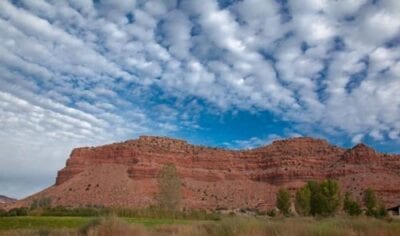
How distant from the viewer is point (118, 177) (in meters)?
115

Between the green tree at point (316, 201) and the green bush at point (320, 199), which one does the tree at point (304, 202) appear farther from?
the green tree at point (316, 201)

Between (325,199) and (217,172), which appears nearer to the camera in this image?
(325,199)

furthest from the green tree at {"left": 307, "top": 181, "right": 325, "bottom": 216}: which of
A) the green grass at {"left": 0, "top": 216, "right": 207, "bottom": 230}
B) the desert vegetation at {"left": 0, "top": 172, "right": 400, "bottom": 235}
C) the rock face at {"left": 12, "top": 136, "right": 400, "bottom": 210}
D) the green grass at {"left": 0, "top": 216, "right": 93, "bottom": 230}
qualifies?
the green grass at {"left": 0, "top": 216, "right": 93, "bottom": 230}

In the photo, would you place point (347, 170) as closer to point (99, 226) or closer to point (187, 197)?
point (187, 197)

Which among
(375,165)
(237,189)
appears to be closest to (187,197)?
(237,189)

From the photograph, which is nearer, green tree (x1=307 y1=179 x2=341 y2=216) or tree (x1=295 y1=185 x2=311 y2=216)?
green tree (x1=307 y1=179 x2=341 y2=216)

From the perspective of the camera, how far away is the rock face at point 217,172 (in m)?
105

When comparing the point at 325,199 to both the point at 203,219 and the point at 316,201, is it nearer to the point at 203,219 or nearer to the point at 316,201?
the point at 316,201

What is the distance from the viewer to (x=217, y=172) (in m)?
128

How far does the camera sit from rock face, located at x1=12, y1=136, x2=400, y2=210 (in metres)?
105

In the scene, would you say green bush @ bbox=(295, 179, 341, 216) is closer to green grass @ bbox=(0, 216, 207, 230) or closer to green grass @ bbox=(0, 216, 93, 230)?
green grass @ bbox=(0, 216, 207, 230)

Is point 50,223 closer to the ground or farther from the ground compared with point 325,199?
closer to the ground

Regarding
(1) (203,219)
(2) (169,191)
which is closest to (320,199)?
(2) (169,191)

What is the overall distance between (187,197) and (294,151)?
38.3 metres
